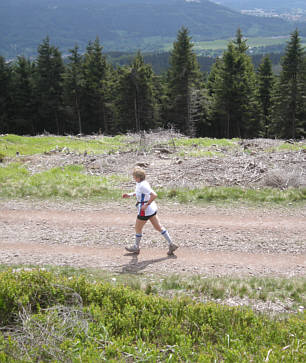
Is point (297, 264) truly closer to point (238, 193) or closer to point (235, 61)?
point (238, 193)

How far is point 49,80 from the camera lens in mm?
55219

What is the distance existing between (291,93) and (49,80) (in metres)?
34.9

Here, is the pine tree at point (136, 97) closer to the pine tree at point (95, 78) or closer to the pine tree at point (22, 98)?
the pine tree at point (95, 78)

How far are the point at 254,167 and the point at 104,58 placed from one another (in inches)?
1672

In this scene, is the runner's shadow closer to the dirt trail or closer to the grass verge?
the dirt trail

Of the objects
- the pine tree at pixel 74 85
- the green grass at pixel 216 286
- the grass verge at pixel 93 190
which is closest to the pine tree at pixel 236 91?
the pine tree at pixel 74 85

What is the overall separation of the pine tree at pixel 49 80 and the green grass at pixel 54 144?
29.1m

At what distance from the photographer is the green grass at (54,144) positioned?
22067 millimetres

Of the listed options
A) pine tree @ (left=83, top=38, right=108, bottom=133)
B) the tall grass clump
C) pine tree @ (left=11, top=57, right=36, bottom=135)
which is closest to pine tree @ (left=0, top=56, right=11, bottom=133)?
pine tree @ (left=11, top=57, right=36, bottom=135)

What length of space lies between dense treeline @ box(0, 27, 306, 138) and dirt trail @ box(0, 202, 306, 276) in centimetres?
3430

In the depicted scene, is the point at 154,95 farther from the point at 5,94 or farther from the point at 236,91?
the point at 5,94

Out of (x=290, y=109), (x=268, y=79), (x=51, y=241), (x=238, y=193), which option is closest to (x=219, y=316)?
(x=51, y=241)

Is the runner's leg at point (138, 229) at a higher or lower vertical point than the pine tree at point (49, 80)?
lower

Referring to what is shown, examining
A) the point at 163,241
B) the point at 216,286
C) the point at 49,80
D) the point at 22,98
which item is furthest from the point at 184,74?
the point at 216,286
